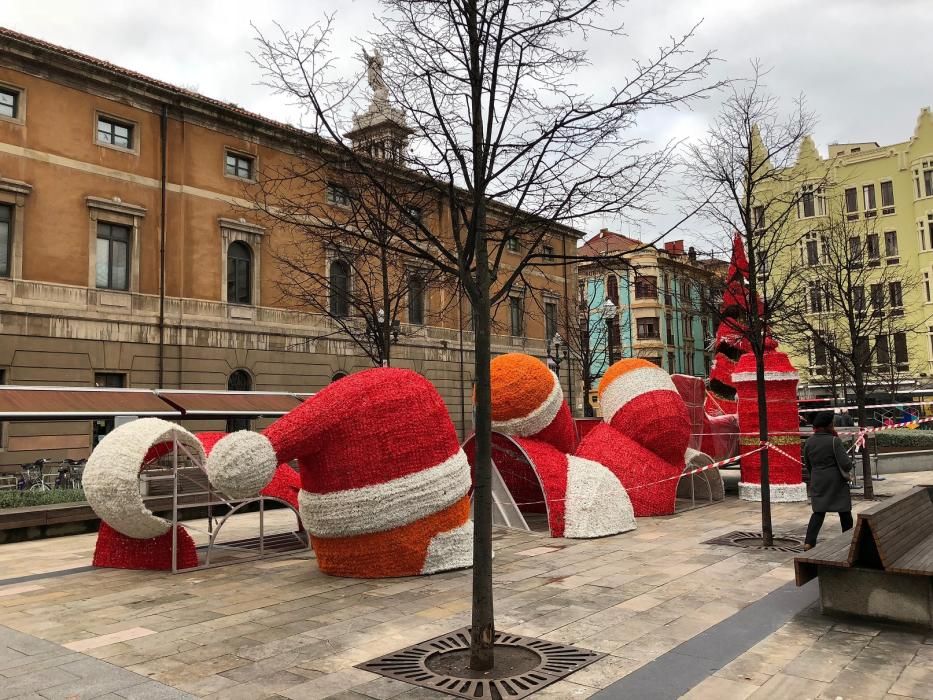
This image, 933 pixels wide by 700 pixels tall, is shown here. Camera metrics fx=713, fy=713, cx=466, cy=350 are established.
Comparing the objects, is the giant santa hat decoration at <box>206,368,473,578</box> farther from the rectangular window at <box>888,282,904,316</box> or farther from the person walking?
the rectangular window at <box>888,282,904,316</box>

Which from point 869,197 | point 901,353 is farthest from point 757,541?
point 869,197

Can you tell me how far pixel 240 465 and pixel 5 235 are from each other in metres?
17.3

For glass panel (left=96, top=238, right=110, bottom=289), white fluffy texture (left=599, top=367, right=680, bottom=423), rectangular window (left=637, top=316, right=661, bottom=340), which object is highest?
rectangular window (left=637, top=316, right=661, bottom=340)

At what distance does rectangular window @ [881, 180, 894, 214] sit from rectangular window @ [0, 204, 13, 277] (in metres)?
44.7

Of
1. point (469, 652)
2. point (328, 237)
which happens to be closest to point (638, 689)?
point (469, 652)

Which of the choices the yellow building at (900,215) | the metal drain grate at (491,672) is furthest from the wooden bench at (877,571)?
the yellow building at (900,215)

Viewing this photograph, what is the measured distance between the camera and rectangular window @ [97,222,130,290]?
22.1 meters

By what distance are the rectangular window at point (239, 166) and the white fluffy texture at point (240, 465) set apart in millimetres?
20059

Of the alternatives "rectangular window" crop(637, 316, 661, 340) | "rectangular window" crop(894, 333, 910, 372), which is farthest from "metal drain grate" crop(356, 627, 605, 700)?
"rectangular window" crop(637, 316, 661, 340)

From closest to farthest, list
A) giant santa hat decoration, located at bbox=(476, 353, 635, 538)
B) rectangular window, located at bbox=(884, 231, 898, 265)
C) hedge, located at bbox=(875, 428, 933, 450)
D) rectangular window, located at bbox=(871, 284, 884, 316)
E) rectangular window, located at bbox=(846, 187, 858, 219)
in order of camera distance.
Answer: giant santa hat decoration, located at bbox=(476, 353, 635, 538), rectangular window, located at bbox=(871, 284, 884, 316), hedge, located at bbox=(875, 428, 933, 450), rectangular window, located at bbox=(884, 231, 898, 265), rectangular window, located at bbox=(846, 187, 858, 219)

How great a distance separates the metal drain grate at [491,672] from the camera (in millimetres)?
4938

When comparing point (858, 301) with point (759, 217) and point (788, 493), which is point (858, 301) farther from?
point (759, 217)

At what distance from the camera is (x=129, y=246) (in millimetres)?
22719

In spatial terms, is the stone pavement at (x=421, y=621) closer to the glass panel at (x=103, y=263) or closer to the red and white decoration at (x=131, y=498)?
the red and white decoration at (x=131, y=498)
